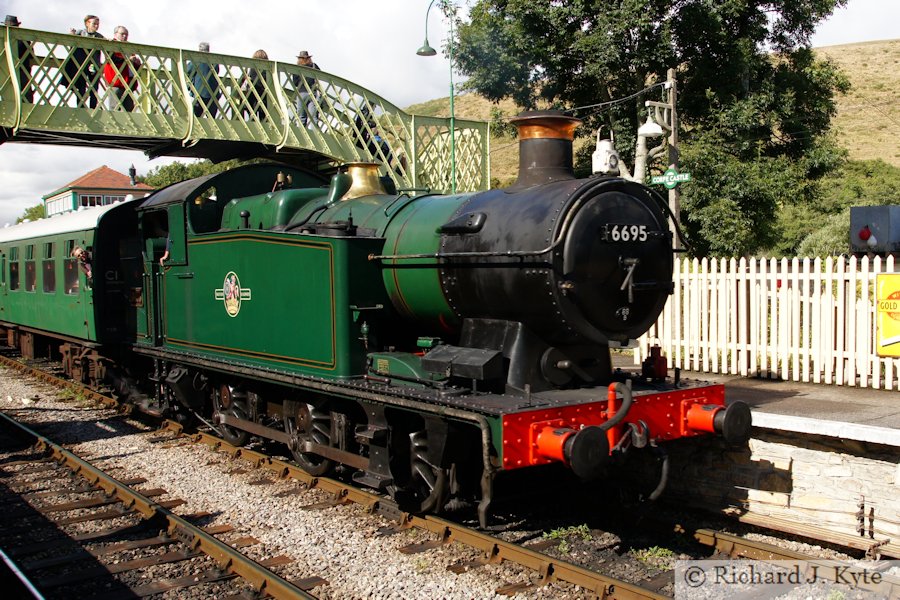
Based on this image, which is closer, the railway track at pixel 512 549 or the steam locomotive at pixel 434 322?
the railway track at pixel 512 549

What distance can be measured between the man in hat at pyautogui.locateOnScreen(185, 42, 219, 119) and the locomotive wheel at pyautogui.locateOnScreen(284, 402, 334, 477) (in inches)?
353

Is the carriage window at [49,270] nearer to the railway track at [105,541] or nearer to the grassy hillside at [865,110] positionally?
the railway track at [105,541]

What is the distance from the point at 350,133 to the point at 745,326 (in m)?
10.1

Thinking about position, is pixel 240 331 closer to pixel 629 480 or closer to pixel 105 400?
pixel 629 480

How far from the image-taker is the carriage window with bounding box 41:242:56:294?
1349 cm

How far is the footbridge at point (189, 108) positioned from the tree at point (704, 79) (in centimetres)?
324

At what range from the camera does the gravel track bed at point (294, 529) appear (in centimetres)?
513

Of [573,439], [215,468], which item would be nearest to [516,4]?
[215,468]

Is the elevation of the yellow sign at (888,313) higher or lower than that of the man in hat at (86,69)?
lower

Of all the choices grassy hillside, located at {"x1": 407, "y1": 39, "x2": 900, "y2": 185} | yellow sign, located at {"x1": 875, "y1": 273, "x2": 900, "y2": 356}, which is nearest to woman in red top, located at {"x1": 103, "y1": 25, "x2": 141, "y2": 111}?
yellow sign, located at {"x1": 875, "y1": 273, "x2": 900, "y2": 356}

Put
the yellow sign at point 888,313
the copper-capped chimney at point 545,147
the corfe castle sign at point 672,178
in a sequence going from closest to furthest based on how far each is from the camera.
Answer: the copper-capped chimney at point 545,147 → the yellow sign at point 888,313 → the corfe castle sign at point 672,178

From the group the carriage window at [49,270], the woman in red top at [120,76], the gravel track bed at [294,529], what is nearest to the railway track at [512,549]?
the gravel track bed at [294,529]

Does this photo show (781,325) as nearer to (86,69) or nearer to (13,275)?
(86,69)

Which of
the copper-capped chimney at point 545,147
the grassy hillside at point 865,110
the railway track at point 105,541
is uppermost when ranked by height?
the grassy hillside at point 865,110
